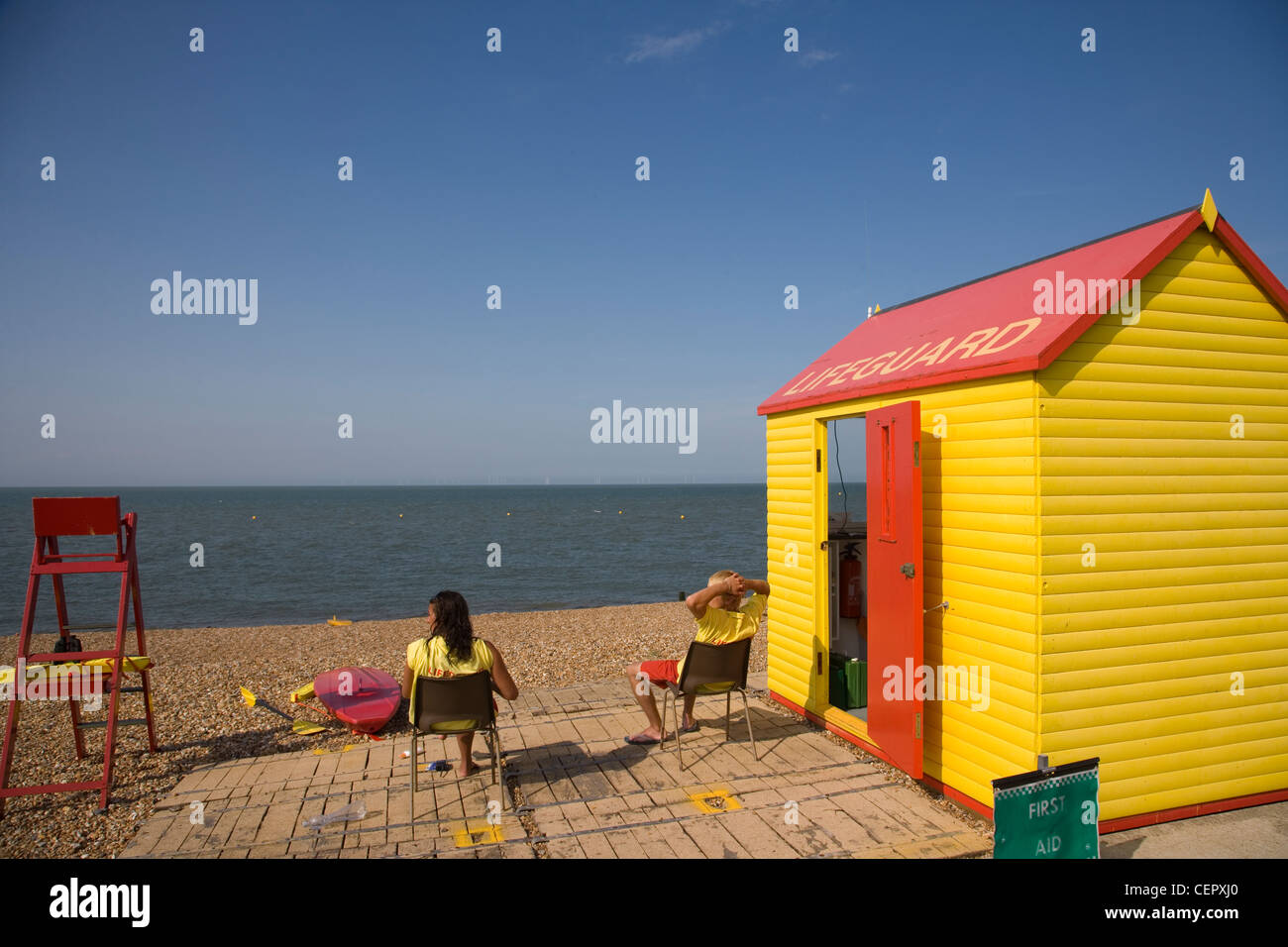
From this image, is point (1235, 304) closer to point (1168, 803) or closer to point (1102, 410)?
point (1102, 410)

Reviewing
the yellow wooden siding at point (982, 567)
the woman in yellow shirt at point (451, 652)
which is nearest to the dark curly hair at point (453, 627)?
the woman in yellow shirt at point (451, 652)

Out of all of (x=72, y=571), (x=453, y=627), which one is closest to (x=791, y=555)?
(x=453, y=627)

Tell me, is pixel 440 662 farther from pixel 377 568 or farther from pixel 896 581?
pixel 377 568

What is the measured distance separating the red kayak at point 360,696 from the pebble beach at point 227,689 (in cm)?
21

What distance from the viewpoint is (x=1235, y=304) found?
4.95 m

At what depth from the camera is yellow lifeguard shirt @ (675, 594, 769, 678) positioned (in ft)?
19.6

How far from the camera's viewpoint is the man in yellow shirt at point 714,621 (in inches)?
235

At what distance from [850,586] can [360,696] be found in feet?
18.3

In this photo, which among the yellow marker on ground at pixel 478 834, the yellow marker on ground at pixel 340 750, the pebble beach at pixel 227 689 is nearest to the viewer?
the yellow marker on ground at pixel 478 834

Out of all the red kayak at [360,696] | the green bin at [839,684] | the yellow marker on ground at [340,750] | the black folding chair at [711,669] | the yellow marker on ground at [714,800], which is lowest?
the yellow marker on ground at [340,750]

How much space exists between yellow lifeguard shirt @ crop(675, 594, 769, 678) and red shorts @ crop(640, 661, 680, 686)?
20 cm

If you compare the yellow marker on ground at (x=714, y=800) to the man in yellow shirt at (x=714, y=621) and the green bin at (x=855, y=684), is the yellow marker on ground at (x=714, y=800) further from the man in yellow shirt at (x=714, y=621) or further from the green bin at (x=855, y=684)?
the green bin at (x=855, y=684)

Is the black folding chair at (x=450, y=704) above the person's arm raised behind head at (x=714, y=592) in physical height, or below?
below
